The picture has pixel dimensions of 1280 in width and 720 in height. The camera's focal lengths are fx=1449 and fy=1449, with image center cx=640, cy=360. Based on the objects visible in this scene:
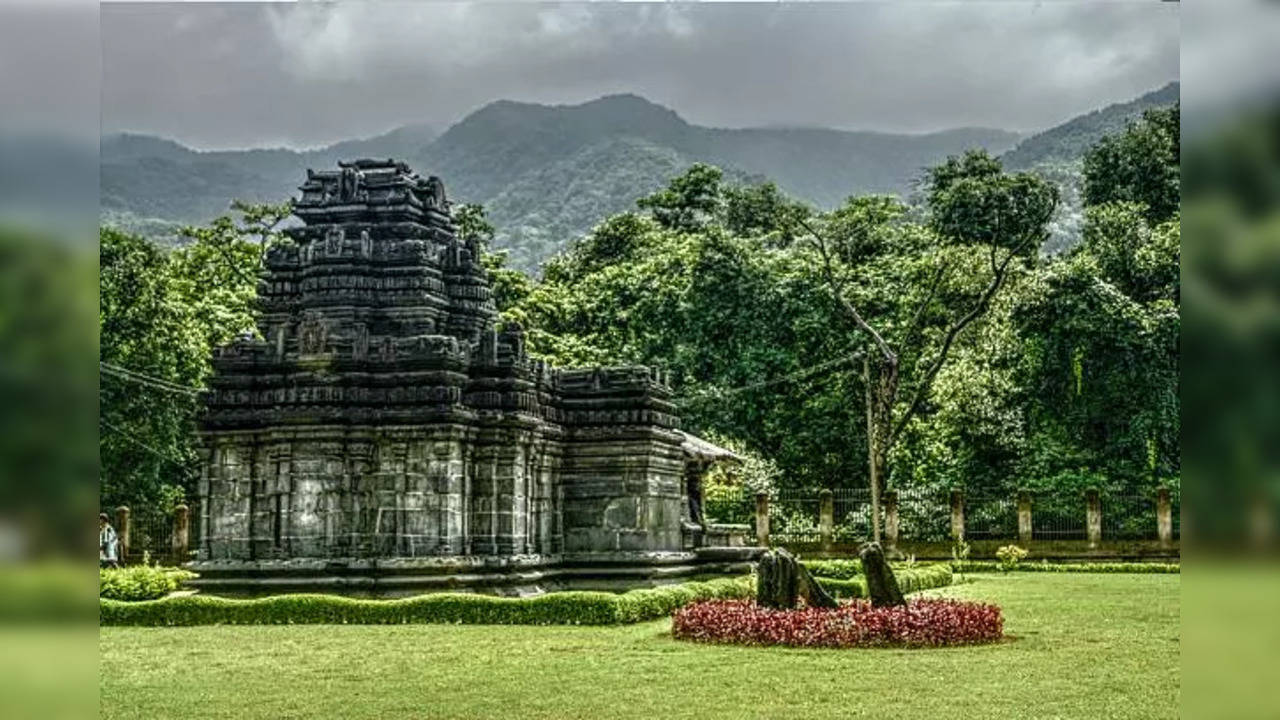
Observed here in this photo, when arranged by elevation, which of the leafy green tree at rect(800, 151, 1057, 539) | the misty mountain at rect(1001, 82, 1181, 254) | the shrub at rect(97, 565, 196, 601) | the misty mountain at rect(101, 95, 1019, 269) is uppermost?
the misty mountain at rect(101, 95, 1019, 269)

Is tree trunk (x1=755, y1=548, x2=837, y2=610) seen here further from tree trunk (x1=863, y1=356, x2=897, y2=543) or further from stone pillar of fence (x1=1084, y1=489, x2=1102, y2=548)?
stone pillar of fence (x1=1084, y1=489, x2=1102, y2=548)

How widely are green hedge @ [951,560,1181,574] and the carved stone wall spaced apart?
13788 millimetres

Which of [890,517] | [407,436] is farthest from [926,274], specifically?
[407,436]

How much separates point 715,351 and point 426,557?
955 inches

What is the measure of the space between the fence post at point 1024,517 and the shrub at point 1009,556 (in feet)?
7.10

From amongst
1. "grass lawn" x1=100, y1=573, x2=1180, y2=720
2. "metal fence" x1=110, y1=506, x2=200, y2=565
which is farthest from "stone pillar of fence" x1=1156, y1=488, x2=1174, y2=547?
"metal fence" x1=110, y1=506, x2=200, y2=565

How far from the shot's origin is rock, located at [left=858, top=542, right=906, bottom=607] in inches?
648

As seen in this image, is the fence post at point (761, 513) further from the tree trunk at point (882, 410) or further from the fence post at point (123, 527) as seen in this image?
the fence post at point (123, 527)

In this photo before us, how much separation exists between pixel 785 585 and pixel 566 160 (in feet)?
386

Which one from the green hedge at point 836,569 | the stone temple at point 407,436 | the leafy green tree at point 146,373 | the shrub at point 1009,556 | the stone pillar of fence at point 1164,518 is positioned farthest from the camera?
the stone pillar of fence at point 1164,518

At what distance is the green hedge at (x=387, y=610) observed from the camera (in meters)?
18.3

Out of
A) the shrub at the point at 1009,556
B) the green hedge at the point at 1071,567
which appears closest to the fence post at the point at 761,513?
the green hedge at the point at 1071,567
